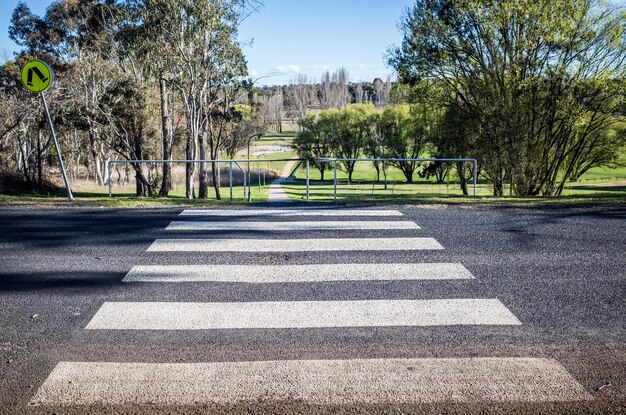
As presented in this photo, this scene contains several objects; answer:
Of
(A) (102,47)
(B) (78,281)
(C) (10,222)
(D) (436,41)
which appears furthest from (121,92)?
(B) (78,281)

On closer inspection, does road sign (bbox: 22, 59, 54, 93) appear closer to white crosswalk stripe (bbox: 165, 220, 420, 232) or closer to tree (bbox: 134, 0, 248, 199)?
white crosswalk stripe (bbox: 165, 220, 420, 232)

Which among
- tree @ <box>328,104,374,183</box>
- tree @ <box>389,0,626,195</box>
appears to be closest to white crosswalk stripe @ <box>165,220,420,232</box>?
tree @ <box>389,0,626,195</box>

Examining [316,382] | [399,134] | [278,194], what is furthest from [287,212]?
[399,134]

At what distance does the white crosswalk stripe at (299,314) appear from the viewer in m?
4.82

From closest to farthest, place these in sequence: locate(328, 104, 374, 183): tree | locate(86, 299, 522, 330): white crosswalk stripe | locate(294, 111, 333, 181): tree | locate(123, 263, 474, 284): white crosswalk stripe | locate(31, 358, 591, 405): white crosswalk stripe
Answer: locate(31, 358, 591, 405): white crosswalk stripe < locate(86, 299, 522, 330): white crosswalk stripe < locate(123, 263, 474, 284): white crosswalk stripe < locate(328, 104, 374, 183): tree < locate(294, 111, 333, 181): tree

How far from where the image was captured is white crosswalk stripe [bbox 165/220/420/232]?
28.1 ft

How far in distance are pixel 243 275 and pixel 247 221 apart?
3113mm

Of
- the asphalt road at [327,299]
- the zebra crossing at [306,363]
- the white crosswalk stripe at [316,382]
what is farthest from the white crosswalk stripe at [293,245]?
the white crosswalk stripe at [316,382]

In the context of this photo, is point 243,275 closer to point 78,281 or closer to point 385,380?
point 78,281

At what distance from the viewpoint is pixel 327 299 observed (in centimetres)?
546

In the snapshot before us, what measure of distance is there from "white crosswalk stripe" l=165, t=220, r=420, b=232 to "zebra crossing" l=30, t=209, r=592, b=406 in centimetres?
90

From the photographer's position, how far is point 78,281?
19.6 feet

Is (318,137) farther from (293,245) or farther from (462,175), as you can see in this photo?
(293,245)

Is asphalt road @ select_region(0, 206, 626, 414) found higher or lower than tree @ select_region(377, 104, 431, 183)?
lower
